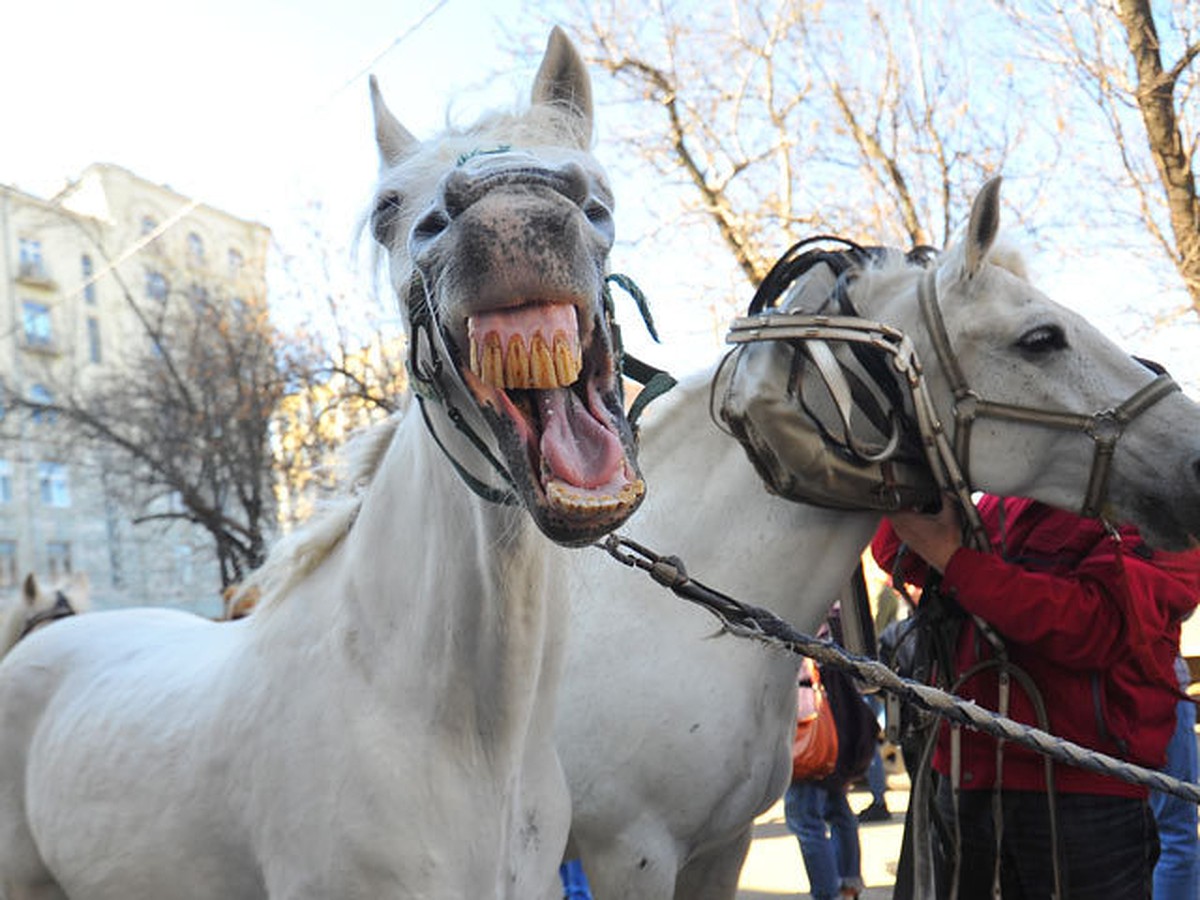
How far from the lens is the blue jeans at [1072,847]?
229 cm

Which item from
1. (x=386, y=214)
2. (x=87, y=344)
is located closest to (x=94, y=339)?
(x=87, y=344)

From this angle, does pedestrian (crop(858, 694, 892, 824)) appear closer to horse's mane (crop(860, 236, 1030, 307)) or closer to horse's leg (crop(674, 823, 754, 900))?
horse's leg (crop(674, 823, 754, 900))

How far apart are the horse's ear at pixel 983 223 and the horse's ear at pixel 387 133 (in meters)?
1.27

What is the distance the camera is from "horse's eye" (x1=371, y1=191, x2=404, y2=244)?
68.4 inches

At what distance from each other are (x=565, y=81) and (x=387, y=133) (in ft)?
1.21

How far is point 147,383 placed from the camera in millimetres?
18594

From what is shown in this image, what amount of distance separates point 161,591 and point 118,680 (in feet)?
99.3

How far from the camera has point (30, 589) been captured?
5.57 m

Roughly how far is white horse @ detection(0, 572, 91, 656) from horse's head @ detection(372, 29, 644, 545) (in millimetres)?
3785

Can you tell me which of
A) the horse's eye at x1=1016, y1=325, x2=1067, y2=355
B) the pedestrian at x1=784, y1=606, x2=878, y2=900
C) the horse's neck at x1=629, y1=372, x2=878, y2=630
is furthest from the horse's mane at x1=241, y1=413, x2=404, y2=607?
the pedestrian at x1=784, y1=606, x2=878, y2=900

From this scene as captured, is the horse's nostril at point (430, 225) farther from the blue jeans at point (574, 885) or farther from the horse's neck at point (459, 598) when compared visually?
the blue jeans at point (574, 885)

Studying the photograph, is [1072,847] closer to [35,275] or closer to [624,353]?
[624,353]

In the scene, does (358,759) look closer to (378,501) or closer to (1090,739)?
(378,501)

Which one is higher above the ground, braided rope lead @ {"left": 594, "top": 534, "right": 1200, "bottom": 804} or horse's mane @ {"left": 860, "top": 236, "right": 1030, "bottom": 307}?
horse's mane @ {"left": 860, "top": 236, "right": 1030, "bottom": 307}
